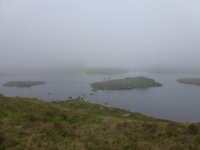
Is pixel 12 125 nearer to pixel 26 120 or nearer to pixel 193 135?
pixel 26 120

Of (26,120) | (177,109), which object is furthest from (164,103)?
(26,120)

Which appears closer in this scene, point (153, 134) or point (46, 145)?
point (46, 145)

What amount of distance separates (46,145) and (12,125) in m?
6.02

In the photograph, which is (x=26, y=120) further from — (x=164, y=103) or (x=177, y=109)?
(x=164, y=103)

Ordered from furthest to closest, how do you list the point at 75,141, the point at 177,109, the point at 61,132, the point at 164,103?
the point at 164,103 < the point at 177,109 < the point at 61,132 < the point at 75,141

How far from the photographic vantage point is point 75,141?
588 inches

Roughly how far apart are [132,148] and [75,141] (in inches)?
123

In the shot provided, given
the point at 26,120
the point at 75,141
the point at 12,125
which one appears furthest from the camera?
the point at 26,120

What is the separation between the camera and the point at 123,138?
1570 centimetres

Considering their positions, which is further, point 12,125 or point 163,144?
point 12,125

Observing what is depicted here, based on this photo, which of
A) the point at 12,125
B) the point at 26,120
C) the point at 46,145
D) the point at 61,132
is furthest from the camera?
the point at 26,120

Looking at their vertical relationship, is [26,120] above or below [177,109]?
above

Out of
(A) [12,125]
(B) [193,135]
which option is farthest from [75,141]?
(B) [193,135]

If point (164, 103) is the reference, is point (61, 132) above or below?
above
